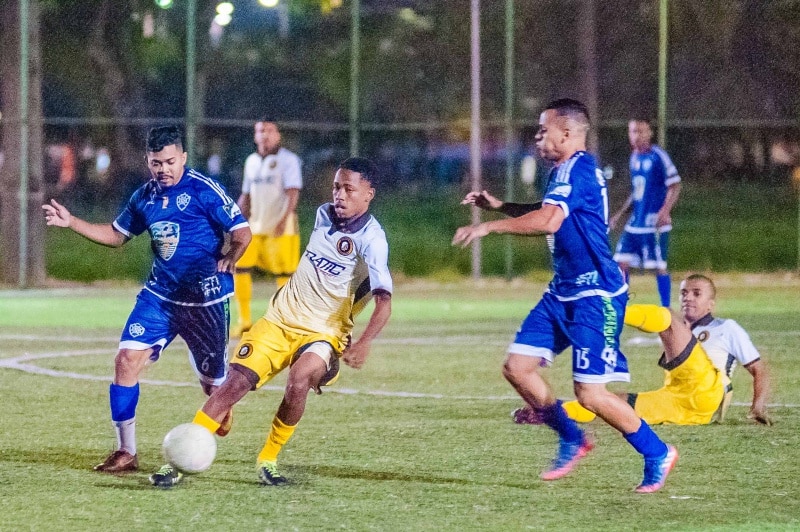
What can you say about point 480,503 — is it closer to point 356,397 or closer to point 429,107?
point 356,397

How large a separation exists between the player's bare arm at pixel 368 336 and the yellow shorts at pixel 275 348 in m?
0.10

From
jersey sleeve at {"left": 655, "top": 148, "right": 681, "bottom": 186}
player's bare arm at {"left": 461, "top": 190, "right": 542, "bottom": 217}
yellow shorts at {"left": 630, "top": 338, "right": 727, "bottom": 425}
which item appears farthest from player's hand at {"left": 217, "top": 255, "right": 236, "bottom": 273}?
jersey sleeve at {"left": 655, "top": 148, "right": 681, "bottom": 186}

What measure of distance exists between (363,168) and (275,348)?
0.97m

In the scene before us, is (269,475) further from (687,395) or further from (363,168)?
(687,395)

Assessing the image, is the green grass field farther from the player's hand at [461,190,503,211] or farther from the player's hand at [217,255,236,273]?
the player's hand at [461,190,503,211]

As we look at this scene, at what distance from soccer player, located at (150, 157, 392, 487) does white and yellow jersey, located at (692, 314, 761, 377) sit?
8.62ft

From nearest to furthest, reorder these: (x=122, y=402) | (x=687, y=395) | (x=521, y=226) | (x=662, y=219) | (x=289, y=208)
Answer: (x=521, y=226) → (x=122, y=402) → (x=687, y=395) → (x=662, y=219) → (x=289, y=208)

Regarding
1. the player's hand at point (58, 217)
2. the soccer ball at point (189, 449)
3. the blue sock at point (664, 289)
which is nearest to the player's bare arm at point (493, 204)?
the soccer ball at point (189, 449)

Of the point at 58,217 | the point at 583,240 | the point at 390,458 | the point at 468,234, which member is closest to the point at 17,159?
the point at 58,217

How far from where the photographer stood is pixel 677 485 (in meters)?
6.75

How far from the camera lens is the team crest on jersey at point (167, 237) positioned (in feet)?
23.9

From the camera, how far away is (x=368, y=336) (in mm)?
6566

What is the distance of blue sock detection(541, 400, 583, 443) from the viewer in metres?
6.83

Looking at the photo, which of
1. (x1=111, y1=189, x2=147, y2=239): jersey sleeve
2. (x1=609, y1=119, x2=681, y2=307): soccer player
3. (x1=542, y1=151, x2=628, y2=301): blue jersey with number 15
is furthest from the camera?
(x1=609, y1=119, x2=681, y2=307): soccer player
